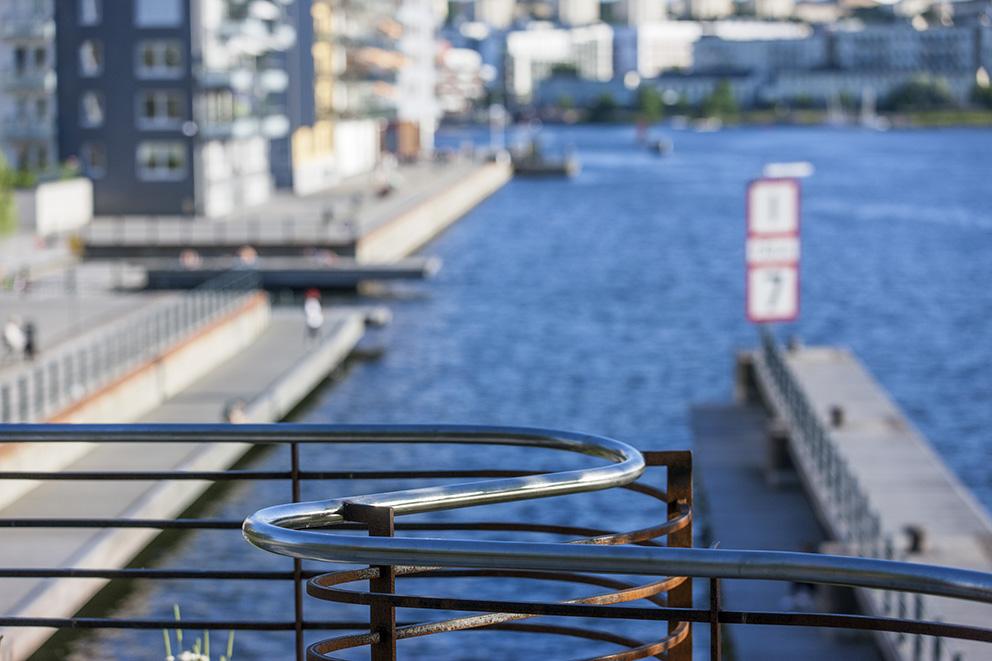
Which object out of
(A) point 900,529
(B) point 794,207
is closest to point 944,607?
(A) point 900,529

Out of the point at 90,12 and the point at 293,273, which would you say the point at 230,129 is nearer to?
the point at 90,12

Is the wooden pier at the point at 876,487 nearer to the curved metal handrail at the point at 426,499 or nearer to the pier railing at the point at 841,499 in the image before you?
the pier railing at the point at 841,499

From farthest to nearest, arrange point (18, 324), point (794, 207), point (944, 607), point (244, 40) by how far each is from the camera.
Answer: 1. point (244, 40)
2. point (18, 324)
3. point (794, 207)
4. point (944, 607)

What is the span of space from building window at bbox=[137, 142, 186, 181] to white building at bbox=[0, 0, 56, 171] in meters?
3.54

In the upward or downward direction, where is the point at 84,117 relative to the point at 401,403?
upward

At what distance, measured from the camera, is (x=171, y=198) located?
240 feet

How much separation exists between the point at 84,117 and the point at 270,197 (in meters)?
14.9

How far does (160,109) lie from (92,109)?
2.61 m

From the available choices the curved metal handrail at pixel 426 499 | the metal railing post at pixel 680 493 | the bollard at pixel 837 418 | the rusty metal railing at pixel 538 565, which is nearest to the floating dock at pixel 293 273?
the bollard at pixel 837 418

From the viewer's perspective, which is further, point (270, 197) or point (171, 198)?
point (270, 197)

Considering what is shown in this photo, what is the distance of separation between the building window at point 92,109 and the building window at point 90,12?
2719mm

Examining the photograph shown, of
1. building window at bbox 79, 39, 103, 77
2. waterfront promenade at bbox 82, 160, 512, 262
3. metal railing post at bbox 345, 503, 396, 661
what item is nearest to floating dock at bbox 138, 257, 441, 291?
waterfront promenade at bbox 82, 160, 512, 262

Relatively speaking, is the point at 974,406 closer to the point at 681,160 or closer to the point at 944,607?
the point at 944,607

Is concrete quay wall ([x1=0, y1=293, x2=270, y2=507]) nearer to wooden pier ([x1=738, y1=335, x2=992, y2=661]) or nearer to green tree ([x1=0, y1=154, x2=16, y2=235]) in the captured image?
wooden pier ([x1=738, y1=335, x2=992, y2=661])
